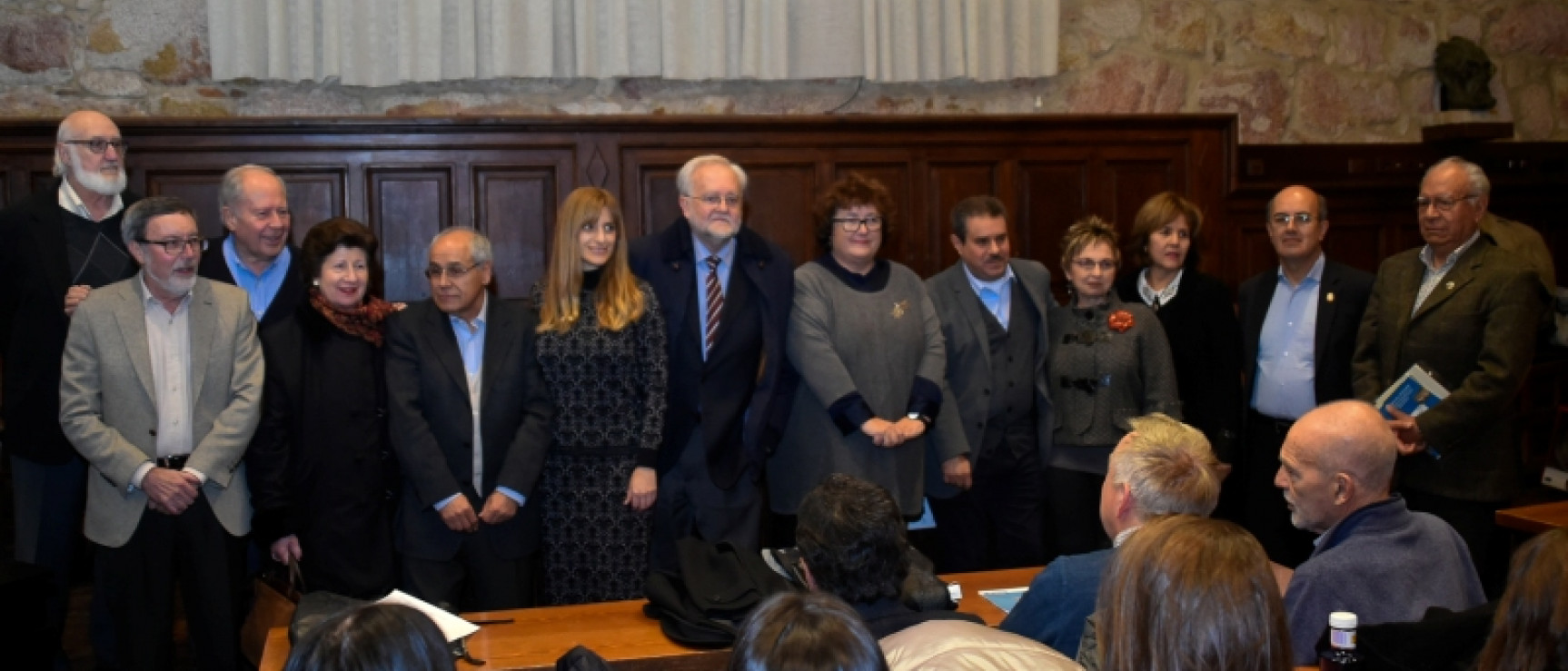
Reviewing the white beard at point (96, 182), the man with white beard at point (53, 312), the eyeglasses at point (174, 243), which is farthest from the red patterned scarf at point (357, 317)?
the white beard at point (96, 182)

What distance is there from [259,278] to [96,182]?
553mm

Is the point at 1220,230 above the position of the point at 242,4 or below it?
below

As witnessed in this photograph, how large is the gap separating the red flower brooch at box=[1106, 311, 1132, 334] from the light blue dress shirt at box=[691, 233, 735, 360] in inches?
52.7

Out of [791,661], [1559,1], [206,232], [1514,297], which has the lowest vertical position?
[791,661]

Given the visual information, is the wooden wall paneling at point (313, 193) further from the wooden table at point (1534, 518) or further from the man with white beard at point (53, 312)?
the wooden table at point (1534, 518)

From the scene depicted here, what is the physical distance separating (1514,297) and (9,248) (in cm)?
477

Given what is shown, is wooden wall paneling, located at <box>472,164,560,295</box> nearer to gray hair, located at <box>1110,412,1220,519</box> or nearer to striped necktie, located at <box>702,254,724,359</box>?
striped necktie, located at <box>702,254,724,359</box>

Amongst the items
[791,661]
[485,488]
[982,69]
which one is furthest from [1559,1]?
[791,661]

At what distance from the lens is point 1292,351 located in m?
4.96

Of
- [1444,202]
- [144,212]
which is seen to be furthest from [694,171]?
[1444,202]

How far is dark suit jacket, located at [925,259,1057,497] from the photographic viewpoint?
4.68 metres

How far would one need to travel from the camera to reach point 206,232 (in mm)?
5250

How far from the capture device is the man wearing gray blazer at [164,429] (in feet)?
12.5

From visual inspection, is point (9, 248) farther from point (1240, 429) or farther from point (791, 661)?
point (1240, 429)
